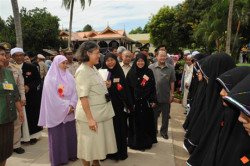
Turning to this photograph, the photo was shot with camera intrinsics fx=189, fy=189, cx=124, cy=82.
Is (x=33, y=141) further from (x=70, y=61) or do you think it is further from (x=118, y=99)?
(x=118, y=99)

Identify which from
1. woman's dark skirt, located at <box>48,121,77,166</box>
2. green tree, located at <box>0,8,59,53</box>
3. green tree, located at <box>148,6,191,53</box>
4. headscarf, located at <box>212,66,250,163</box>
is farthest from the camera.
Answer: green tree, located at <box>148,6,191,53</box>

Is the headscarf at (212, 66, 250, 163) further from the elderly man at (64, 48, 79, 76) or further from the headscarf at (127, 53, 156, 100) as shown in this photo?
the elderly man at (64, 48, 79, 76)

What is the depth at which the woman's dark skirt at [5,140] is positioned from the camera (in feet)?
8.71

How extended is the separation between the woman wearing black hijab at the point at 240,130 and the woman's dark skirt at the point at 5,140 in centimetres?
277

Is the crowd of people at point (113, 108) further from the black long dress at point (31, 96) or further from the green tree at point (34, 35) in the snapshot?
the green tree at point (34, 35)

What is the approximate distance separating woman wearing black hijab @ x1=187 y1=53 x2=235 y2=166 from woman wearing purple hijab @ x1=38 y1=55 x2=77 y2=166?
2.11 m

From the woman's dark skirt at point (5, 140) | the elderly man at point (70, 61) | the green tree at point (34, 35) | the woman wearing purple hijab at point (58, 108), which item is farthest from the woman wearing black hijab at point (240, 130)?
the green tree at point (34, 35)

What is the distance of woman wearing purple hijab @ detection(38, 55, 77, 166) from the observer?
126 inches

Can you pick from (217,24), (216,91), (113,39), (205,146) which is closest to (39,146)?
(205,146)

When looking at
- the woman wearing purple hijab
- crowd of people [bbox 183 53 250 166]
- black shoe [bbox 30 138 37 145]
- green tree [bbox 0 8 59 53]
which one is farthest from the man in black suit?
green tree [bbox 0 8 59 53]

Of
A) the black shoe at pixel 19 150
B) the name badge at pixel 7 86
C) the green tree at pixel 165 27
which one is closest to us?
the name badge at pixel 7 86

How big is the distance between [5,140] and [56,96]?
0.96 metres

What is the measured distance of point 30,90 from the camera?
171 inches

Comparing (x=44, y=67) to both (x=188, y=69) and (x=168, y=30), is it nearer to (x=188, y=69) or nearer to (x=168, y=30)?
(x=188, y=69)
